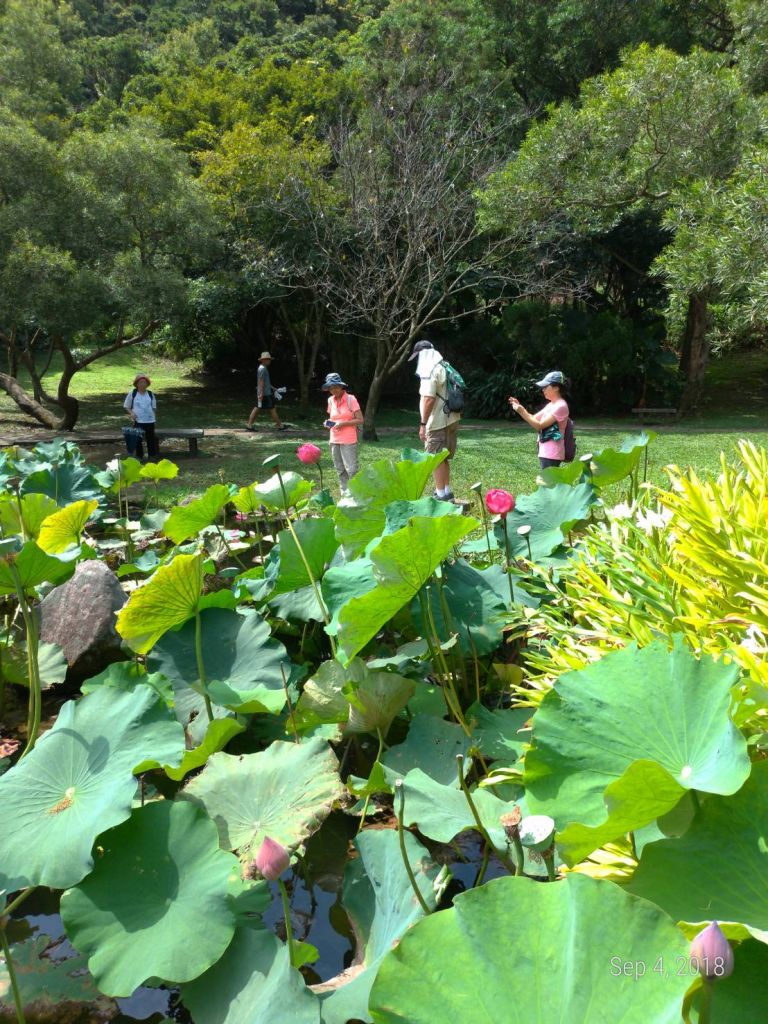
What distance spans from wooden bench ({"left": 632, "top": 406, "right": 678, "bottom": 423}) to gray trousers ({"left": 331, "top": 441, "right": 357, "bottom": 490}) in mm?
9147

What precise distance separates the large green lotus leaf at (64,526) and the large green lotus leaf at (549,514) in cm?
154

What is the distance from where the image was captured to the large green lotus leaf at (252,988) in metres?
1.20

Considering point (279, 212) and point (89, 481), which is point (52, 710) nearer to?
point (89, 481)

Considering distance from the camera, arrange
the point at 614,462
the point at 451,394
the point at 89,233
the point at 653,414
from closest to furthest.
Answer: the point at 614,462 < the point at 451,394 < the point at 89,233 < the point at 653,414

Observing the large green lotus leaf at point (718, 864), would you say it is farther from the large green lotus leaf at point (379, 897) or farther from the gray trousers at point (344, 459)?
the gray trousers at point (344, 459)

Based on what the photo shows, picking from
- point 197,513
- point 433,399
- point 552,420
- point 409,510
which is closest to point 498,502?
point 409,510

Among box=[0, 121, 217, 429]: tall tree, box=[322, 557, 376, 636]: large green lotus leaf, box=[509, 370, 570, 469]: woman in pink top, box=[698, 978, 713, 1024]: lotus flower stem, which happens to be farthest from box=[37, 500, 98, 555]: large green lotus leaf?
box=[0, 121, 217, 429]: tall tree

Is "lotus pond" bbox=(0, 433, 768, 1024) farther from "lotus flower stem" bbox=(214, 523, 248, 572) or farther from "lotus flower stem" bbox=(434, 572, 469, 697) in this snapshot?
"lotus flower stem" bbox=(214, 523, 248, 572)

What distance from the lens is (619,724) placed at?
3.94 feet

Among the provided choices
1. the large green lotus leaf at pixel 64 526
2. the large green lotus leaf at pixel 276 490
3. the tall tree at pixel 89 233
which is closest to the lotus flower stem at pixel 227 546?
the large green lotus leaf at pixel 276 490

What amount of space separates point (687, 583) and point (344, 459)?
523 cm

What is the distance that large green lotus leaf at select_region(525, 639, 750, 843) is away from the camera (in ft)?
3.76

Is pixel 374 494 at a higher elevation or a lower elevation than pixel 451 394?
lower

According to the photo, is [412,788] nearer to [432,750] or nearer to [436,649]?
[432,750]
